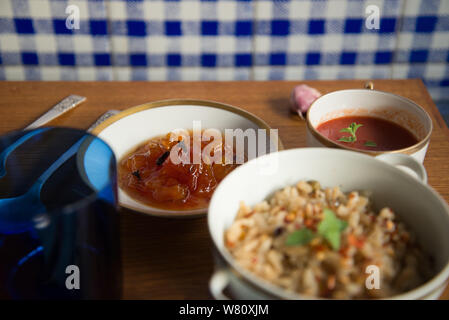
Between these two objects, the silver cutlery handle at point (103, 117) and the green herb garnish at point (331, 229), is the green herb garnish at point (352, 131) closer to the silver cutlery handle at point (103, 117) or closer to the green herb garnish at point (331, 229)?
the green herb garnish at point (331, 229)

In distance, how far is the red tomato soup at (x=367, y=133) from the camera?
3.43 feet

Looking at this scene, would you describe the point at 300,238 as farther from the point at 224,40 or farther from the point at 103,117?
the point at 224,40

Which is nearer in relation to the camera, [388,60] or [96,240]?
[96,240]

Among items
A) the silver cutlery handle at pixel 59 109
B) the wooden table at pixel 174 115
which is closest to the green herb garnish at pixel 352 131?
the wooden table at pixel 174 115

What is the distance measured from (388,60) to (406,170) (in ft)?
5.64

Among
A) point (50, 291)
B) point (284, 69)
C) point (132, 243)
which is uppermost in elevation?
point (50, 291)

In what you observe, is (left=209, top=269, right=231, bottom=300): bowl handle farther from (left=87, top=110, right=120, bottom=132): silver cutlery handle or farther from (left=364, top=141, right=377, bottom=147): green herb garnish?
(left=87, top=110, right=120, bottom=132): silver cutlery handle

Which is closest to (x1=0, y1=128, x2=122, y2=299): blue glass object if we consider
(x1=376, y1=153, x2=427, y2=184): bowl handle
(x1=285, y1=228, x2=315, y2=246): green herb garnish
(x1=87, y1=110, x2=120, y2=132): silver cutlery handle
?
(x1=285, y1=228, x2=315, y2=246): green herb garnish

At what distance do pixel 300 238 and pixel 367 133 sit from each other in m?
0.51

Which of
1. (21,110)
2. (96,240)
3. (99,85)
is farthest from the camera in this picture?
(99,85)

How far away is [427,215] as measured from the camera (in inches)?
28.8

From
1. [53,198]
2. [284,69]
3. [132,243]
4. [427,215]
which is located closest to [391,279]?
[427,215]

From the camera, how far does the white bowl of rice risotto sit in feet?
2.09

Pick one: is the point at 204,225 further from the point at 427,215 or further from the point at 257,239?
the point at 427,215
